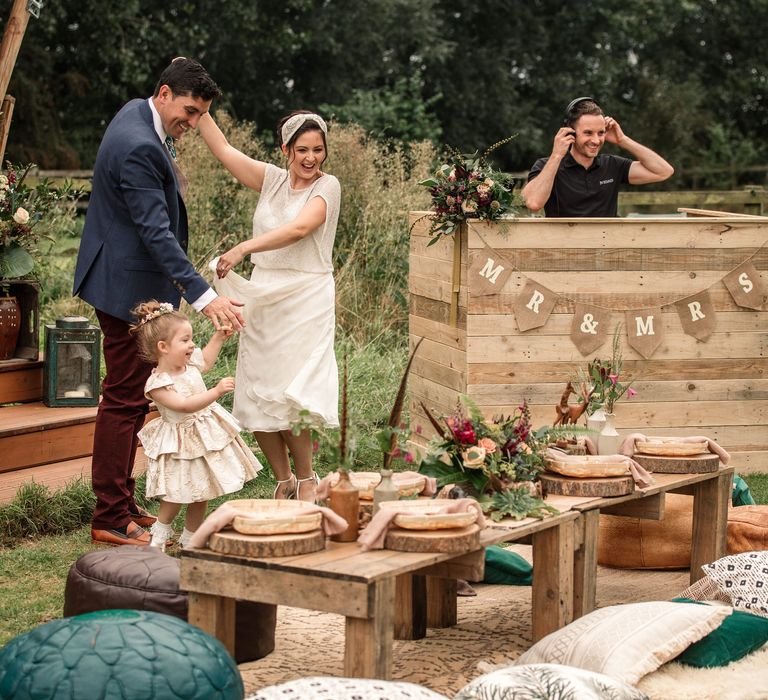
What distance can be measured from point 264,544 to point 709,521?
7.33ft

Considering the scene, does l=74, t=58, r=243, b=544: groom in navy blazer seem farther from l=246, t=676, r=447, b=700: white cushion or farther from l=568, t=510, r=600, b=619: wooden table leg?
l=246, t=676, r=447, b=700: white cushion

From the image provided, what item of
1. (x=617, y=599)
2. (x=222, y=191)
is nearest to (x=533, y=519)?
(x=617, y=599)

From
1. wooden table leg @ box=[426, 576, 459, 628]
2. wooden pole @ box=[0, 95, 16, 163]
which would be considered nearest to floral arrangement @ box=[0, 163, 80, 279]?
wooden pole @ box=[0, 95, 16, 163]

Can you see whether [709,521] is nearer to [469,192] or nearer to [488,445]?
[488,445]

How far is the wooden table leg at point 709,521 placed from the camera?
490cm

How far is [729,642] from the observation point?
156 inches

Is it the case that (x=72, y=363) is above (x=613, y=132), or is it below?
below

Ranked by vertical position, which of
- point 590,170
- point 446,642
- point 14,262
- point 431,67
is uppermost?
point 431,67

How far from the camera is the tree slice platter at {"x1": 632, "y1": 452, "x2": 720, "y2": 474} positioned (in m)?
4.64

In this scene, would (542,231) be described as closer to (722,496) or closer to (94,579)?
(722,496)

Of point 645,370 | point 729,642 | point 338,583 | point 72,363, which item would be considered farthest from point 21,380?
point 729,642

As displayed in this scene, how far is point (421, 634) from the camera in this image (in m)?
4.43

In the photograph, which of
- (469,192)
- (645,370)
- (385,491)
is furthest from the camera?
(645,370)

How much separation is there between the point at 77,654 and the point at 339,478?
91cm
